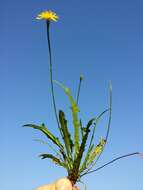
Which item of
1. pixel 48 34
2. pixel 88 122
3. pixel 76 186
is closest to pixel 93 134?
pixel 88 122

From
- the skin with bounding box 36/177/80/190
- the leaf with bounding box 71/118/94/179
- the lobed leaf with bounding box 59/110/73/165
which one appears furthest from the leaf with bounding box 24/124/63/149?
the skin with bounding box 36/177/80/190

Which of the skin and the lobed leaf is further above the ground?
the lobed leaf

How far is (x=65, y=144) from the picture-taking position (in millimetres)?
9438

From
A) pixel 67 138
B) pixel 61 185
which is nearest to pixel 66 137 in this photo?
pixel 67 138

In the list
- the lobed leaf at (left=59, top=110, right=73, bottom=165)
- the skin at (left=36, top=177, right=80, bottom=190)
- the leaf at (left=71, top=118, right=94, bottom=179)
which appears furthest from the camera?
the lobed leaf at (left=59, top=110, right=73, bottom=165)

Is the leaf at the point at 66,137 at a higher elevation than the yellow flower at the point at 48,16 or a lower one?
lower

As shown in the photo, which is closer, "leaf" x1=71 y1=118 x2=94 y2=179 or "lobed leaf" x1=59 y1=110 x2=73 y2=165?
"leaf" x1=71 y1=118 x2=94 y2=179

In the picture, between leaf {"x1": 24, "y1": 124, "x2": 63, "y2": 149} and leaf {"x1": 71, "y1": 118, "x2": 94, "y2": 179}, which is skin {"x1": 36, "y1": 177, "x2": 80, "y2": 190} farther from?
leaf {"x1": 24, "y1": 124, "x2": 63, "y2": 149}

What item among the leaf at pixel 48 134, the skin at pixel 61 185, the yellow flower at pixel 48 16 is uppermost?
the yellow flower at pixel 48 16

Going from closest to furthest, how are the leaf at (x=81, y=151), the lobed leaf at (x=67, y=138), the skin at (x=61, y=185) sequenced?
the skin at (x=61, y=185), the leaf at (x=81, y=151), the lobed leaf at (x=67, y=138)

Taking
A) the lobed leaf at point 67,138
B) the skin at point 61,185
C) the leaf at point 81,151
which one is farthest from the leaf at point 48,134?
the skin at point 61,185

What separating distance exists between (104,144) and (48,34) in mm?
2337

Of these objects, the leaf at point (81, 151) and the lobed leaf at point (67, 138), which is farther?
the lobed leaf at point (67, 138)

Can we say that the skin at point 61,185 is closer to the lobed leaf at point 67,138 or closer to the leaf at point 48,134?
the lobed leaf at point 67,138
